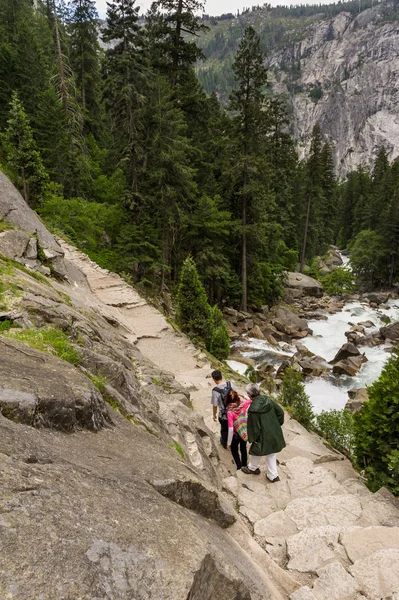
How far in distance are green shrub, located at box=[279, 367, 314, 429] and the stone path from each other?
59 centimetres

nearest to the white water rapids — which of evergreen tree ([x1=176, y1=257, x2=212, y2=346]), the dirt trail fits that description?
evergreen tree ([x1=176, y1=257, x2=212, y2=346])

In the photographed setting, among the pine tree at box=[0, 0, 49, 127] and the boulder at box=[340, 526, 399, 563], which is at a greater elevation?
the pine tree at box=[0, 0, 49, 127]

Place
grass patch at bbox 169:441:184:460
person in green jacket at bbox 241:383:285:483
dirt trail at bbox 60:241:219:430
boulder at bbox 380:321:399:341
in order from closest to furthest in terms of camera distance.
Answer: grass patch at bbox 169:441:184:460, person in green jacket at bbox 241:383:285:483, dirt trail at bbox 60:241:219:430, boulder at bbox 380:321:399:341

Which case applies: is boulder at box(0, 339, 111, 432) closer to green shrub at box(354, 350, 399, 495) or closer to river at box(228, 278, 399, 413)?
green shrub at box(354, 350, 399, 495)

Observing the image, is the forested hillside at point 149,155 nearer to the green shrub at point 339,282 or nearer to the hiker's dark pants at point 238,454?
the green shrub at point 339,282

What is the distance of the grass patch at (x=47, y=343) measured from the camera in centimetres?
486

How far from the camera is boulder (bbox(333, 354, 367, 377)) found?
62.0 ft

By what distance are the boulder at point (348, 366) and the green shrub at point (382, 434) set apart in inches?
489

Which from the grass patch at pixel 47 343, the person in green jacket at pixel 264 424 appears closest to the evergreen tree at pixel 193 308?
the person in green jacket at pixel 264 424

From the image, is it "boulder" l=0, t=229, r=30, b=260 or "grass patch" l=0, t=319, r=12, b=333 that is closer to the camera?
"grass patch" l=0, t=319, r=12, b=333

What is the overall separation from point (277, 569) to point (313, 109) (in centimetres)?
21007

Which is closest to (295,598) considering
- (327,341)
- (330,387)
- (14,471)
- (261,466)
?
(14,471)

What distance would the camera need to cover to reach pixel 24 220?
12.5 m

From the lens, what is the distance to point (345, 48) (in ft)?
642
